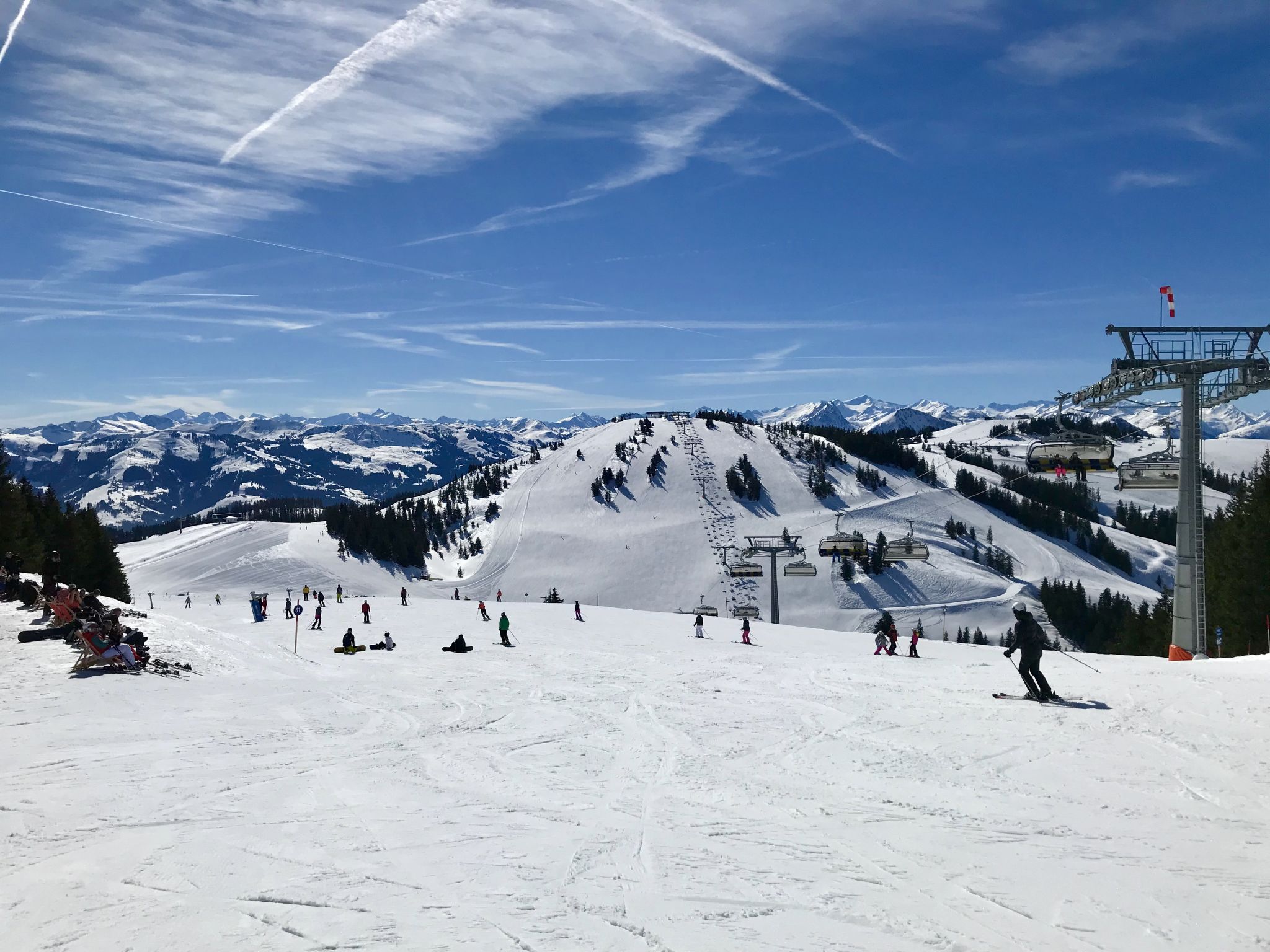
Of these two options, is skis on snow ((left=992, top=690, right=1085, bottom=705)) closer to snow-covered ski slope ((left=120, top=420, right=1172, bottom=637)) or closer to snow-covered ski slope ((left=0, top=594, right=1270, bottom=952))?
snow-covered ski slope ((left=0, top=594, right=1270, bottom=952))

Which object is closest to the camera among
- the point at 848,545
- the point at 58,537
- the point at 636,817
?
the point at 636,817

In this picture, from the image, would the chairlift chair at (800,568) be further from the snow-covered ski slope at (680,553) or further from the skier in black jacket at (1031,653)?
the skier in black jacket at (1031,653)

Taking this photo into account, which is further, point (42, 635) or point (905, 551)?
point (905, 551)

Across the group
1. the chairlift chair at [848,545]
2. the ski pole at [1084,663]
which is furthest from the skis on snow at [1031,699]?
the chairlift chair at [848,545]

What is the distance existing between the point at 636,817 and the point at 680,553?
369 feet

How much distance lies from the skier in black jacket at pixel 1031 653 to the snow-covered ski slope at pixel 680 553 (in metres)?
77.2

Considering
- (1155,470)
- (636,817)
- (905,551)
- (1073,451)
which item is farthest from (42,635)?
(905,551)

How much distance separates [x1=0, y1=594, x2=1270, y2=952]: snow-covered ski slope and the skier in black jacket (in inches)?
28.4

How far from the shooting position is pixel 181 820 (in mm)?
7617

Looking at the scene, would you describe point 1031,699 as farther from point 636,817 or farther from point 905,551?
point 905,551

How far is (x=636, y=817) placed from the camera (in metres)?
8.30

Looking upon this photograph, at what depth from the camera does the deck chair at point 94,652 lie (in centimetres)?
1506

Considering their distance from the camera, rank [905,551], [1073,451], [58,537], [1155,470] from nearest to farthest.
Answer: [1155,470] → [1073,451] → [58,537] → [905,551]

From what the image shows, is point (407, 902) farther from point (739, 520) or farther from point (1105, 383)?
point (739, 520)
